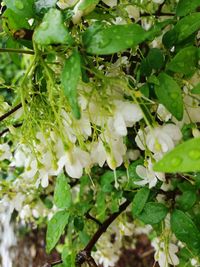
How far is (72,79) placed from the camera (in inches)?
16.8

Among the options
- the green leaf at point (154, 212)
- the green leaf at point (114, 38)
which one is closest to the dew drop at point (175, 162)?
the green leaf at point (114, 38)

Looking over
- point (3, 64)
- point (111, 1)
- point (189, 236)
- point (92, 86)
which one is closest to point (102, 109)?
point (92, 86)

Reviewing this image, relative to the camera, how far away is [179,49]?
1.81 feet

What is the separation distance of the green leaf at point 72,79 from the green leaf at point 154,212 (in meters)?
0.31

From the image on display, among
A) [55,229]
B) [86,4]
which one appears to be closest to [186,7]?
[86,4]

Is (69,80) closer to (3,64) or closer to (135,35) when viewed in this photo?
(135,35)

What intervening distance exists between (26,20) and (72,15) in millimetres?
61

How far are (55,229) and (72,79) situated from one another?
0.34 m

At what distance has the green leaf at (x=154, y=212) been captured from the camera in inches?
27.1

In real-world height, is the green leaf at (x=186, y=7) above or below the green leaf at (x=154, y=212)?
above

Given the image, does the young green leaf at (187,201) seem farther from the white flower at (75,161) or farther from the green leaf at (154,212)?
the white flower at (75,161)

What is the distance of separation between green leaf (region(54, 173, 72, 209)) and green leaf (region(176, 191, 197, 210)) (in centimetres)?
16

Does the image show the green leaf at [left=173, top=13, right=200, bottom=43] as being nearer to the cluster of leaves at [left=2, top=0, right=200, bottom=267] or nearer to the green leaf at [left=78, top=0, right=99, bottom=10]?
the cluster of leaves at [left=2, top=0, right=200, bottom=267]

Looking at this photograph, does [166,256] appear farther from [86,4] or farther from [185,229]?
[86,4]
